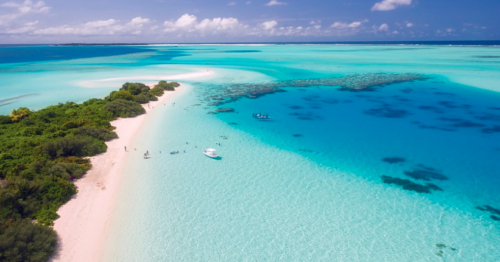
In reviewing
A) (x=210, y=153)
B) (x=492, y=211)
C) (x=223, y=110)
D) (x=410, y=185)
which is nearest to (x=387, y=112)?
(x=410, y=185)

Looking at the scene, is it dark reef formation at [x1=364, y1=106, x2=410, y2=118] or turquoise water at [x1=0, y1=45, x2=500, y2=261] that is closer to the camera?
turquoise water at [x1=0, y1=45, x2=500, y2=261]

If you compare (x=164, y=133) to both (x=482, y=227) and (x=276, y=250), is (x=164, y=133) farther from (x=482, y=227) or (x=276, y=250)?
(x=482, y=227)

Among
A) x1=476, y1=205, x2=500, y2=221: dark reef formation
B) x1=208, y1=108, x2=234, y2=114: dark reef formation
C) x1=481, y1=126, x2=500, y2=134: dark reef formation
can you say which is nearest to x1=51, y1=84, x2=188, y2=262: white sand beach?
x1=208, y1=108, x2=234, y2=114: dark reef formation

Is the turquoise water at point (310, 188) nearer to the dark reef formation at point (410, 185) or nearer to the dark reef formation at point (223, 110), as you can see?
the dark reef formation at point (410, 185)

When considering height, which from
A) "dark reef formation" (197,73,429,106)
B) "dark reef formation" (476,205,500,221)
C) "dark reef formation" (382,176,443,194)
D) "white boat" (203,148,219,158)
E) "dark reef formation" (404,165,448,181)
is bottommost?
"dark reef formation" (476,205,500,221)

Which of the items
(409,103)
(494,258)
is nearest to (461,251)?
(494,258)

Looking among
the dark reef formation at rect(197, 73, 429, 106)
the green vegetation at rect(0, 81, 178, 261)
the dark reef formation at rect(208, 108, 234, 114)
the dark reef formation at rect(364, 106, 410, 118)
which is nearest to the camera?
the green vegetation at rect(0, 81, 178, 261)

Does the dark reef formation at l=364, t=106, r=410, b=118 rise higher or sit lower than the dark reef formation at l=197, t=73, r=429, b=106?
lower

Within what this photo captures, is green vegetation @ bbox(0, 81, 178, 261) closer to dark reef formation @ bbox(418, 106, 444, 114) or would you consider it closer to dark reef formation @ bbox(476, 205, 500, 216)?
dark reef formation @ bbox(476, 205, 500, 216)
